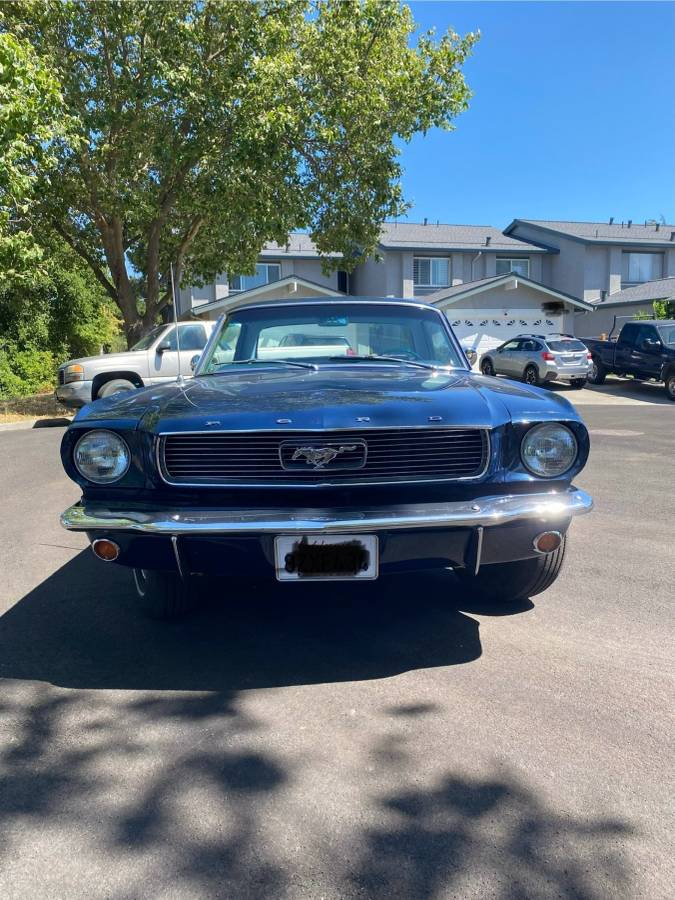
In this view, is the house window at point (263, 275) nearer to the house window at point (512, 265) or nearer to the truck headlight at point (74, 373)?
the house window at point (512, 265)

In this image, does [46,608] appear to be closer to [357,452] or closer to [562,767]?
[357,452]

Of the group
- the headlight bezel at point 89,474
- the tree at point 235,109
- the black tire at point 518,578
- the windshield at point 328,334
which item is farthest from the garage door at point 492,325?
the headlight bezel at point 89,474

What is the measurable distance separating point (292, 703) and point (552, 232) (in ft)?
112

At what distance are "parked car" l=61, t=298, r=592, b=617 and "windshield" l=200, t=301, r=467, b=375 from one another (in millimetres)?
1133

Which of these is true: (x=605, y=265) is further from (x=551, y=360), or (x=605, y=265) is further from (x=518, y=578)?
(x=518, y=578)

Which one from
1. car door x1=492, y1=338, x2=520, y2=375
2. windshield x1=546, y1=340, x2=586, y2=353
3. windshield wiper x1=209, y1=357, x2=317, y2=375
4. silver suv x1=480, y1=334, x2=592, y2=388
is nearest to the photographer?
windshield wiper x1=209, y1=357, x2=317, y2=375

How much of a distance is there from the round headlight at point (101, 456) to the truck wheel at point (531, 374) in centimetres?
1852

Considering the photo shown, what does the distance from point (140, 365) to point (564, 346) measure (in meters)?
12.9

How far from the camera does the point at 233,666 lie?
9.63 ft

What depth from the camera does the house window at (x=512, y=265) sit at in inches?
1251

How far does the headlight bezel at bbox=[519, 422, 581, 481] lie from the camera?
112 inches

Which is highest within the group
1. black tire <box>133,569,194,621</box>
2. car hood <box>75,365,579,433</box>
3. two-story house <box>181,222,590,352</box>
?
two-story house <box>181,222,590,352</box>

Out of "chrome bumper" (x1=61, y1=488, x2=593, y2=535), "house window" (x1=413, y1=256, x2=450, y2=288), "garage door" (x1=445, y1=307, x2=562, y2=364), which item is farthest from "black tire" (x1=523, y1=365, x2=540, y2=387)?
"chrome bumper" (x1=61, y1=488, x2=593, y2=535)

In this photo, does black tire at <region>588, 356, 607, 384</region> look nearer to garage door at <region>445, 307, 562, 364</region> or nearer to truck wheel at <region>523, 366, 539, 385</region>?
truck wheel at <region>523, 366, 539, 385</region>
